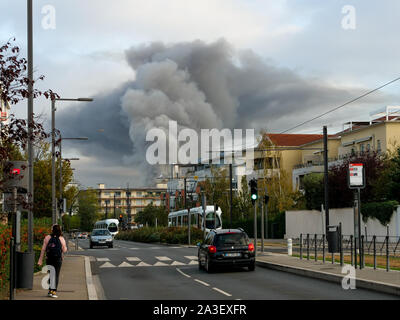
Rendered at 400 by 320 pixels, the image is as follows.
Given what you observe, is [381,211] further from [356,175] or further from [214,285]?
[214,285]

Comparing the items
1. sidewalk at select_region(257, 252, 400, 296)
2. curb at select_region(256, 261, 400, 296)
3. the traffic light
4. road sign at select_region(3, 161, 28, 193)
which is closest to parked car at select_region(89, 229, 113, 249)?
the traffic light

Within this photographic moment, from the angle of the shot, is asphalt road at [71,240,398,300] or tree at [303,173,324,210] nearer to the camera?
asphalt road at [71,240,398,300]

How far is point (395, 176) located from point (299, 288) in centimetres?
3057

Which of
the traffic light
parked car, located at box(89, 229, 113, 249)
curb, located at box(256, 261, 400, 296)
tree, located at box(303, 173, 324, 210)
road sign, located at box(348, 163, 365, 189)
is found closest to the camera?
curb, located at box(256, 261, 400, 296)

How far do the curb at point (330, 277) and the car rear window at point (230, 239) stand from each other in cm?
181

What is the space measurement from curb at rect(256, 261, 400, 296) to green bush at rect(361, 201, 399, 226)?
63.5 feet

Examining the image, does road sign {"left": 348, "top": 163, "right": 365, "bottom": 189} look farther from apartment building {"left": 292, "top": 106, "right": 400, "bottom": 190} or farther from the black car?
Answer: apartment building {"left": 292, "top": 106, "right": 400, "bottom": 190}

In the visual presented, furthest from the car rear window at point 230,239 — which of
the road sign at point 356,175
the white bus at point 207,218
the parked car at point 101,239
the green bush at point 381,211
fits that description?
the parked car at point 101,239

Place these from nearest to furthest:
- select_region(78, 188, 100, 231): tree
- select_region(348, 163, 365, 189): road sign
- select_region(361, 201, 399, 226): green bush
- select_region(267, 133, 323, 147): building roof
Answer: select_region(348, 163, 365, 189): road sign < select_region(361, 201, 399, 226): green bush < select_region(267, 133, 323, 147): building roof < select_region(78, 188, 100, 231): tree

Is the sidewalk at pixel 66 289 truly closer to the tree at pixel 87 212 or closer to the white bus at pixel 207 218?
the white bus at pixel 207 218

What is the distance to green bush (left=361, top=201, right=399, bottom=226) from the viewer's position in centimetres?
4228
